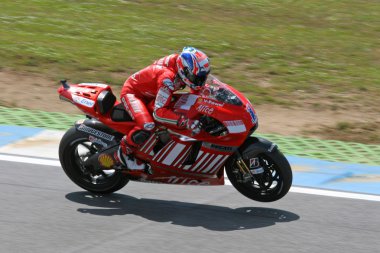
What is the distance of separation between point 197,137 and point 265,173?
729 millimetres

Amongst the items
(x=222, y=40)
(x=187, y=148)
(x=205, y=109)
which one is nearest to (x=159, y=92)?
(x=205, y=109)

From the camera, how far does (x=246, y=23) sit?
17.6 meters

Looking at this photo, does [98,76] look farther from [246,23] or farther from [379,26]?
[379,26]

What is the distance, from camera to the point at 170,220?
845 cm

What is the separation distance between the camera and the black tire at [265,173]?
333 inches

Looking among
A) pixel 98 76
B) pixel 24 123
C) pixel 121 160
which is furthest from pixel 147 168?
pixel 98 76

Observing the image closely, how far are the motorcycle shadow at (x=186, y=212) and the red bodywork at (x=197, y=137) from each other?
26 centimetres

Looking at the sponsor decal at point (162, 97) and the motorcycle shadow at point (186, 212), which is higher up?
the sponsor decal at point (162, 97)

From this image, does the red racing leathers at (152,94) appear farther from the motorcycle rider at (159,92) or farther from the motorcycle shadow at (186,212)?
the motorcycle shadow at (186,212)

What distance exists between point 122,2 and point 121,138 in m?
9.97

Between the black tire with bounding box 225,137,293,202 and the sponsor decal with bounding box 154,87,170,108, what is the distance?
85 centimetres

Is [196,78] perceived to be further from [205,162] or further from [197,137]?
[205,162]

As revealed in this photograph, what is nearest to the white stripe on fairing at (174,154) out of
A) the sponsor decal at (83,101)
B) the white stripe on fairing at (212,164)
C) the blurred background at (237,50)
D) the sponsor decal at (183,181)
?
the sponsor decal at (183,181)

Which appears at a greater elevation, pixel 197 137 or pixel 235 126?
pixel 235 126
